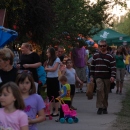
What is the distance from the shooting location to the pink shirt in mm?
4758

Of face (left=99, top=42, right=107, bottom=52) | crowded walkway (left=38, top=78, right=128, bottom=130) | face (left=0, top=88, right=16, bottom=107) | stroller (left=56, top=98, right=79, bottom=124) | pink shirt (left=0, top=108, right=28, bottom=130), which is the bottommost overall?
crowded walkway (left=38, top=78, right=128, bottom=130)

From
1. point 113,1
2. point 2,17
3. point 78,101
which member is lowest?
point 78,101

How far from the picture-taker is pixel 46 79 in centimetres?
1166

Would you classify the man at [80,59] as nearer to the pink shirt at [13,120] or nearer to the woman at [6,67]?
the woman at [6,67]

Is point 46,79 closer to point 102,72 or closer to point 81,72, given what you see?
point 102,72

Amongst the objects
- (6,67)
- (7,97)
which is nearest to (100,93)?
(6,67)

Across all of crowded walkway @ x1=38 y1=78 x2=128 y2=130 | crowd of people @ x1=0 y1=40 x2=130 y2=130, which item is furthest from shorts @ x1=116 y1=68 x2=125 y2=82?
crowded walkway @ x1=38 y1=78 x2=128 y2=130

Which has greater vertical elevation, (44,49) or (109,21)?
(109,21)

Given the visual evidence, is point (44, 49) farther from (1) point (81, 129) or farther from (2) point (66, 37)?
(1) point (81, 129)

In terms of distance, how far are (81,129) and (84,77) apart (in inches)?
310

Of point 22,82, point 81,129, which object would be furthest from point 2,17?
point 22,82

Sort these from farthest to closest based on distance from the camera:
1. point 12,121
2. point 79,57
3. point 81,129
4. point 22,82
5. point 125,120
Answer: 1. point 79,57
2. point 125,120
3. point 81,129
4. point 22,82
5. point 12,121

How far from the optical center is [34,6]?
1348 centimetres

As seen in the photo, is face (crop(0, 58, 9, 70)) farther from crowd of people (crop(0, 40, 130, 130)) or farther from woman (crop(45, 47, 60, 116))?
woman (crop(45, 47, 60, 116))
